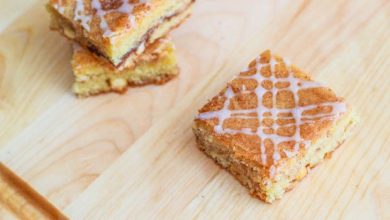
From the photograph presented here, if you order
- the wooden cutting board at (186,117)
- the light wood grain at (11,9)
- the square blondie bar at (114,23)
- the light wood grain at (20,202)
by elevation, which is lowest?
the light wood grain at (20,202)

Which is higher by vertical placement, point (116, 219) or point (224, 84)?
point (224, 84)

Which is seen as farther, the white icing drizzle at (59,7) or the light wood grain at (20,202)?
the white icing drizzle at (59,7)

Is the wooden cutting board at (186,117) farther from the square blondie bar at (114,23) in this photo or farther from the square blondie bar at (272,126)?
the square blondie bar at (114,23)

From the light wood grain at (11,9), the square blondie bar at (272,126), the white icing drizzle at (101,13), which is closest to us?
the square blondie bar at (272,126)

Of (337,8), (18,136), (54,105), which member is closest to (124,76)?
(54,105)

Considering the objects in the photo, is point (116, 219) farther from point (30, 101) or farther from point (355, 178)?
point (355, 178)

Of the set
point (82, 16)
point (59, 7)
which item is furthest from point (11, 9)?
point (82, 16)

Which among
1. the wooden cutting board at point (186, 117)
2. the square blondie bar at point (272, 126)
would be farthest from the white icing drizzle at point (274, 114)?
the wooden cutting board at point (186, 117)

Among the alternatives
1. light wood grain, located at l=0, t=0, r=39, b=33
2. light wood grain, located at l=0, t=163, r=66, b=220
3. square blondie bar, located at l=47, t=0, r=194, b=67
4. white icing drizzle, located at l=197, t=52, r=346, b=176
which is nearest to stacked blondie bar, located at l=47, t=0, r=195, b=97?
square blondie bar, located at l=47, t=0, r=194, b=67
